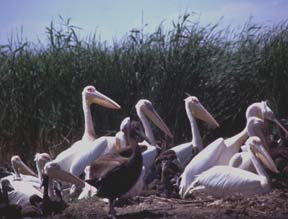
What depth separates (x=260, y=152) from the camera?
12398mm

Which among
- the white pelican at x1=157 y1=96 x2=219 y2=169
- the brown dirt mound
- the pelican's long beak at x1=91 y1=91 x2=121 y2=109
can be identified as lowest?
the brown dirt mound

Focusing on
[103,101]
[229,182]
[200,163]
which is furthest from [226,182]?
[103,101]

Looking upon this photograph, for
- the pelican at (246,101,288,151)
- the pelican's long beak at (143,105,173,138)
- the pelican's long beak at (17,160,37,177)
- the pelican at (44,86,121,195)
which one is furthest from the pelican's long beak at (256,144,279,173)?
the pelican's long beak at (17,160,37,177)

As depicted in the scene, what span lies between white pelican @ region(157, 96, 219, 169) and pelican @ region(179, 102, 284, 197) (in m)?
0.47

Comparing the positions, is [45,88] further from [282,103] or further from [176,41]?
[282,103]

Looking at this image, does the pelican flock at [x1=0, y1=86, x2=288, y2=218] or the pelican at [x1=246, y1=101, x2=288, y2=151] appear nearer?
the pelican flock at [x1=0, y1=86, x2=288, y2=218]

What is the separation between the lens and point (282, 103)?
15.6 metres

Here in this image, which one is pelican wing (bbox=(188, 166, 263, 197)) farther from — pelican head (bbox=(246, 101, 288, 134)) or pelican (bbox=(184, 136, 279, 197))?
pelican head (bbox=(246, 101, 288, 134))

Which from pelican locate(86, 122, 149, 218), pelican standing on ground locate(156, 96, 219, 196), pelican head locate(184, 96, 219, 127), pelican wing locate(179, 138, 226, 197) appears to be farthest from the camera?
pelican head locate(184, 96, 219, 127)

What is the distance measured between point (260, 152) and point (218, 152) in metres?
0.56

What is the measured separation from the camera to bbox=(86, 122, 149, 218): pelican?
10609 millimetres

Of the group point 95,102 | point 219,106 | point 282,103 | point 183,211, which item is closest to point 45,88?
point 95,102

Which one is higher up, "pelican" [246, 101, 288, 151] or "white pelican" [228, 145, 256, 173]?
"pelican" [246, 101, 288, 151]

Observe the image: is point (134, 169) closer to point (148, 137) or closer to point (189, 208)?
point (189, 208)
